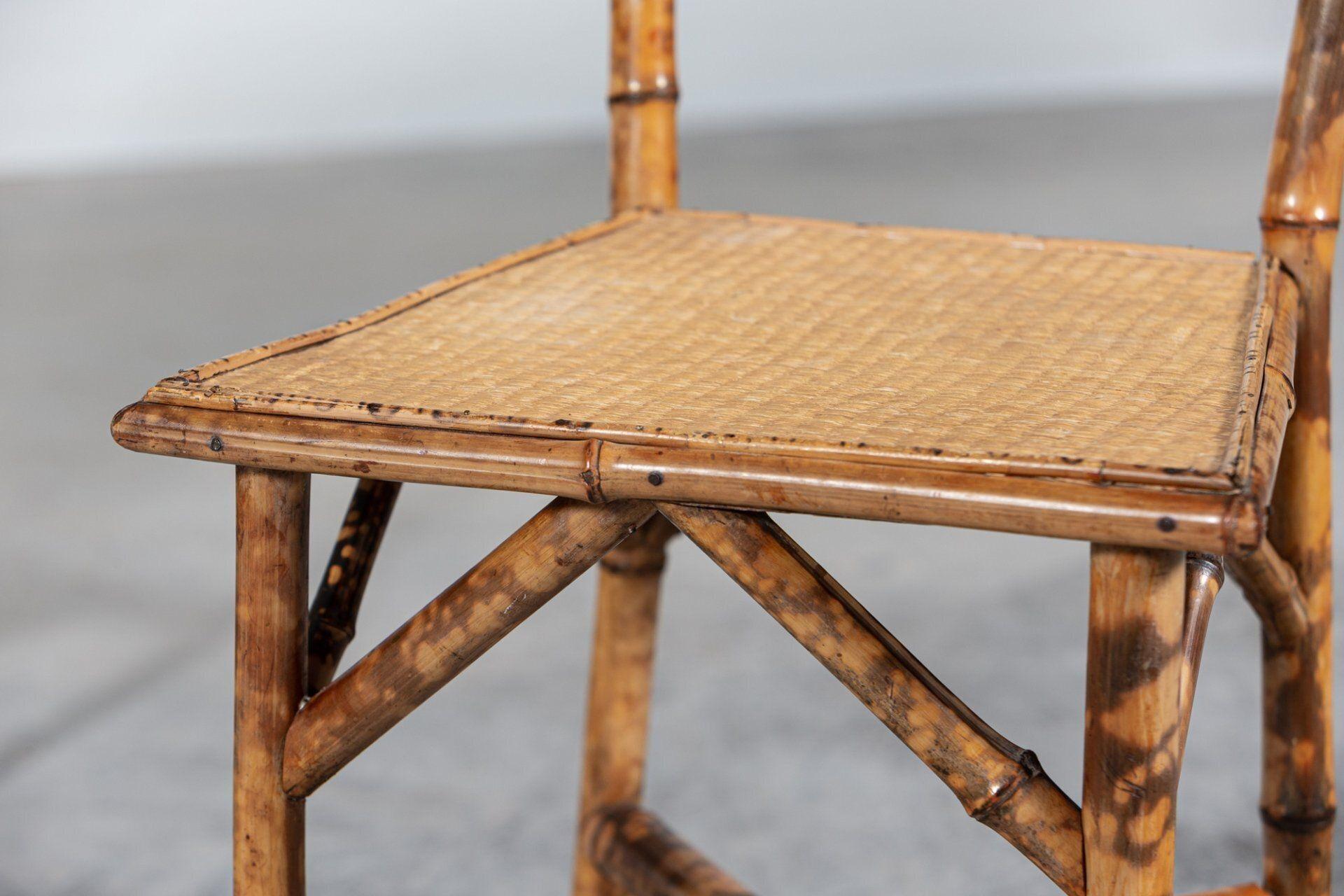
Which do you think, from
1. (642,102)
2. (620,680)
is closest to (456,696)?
(620,680)

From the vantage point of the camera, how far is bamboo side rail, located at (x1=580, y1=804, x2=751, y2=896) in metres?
0.90

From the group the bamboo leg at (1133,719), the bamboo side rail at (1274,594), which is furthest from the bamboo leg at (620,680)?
the bamboo leg at (1133,719)

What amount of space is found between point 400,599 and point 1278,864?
96cm

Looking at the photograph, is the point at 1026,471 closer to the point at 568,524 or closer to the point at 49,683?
the point at 568,524

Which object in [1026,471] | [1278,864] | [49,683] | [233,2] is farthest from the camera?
[233,2]

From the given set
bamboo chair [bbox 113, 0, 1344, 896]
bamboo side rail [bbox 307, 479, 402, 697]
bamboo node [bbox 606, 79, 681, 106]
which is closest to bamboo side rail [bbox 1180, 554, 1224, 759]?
bamboo chair [bbox 113, 0, 1344, 896]

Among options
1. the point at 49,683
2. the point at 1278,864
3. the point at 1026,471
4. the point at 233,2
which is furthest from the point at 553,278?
the point at 233,2

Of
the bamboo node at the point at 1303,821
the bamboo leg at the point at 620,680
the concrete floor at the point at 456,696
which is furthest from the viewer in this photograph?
the concrete floor at the point at 456,696

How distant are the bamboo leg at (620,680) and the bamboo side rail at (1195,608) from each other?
399mm

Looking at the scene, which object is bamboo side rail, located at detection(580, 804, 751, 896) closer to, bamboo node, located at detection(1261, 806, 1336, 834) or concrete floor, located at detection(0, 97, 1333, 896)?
concrete floor, located at detection(0, 97, 1333, 896)

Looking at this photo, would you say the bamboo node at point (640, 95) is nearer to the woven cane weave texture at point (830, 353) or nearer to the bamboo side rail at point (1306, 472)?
the woven cane weave texture at point (830, 353)

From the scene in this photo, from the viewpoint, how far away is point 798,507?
490 mm

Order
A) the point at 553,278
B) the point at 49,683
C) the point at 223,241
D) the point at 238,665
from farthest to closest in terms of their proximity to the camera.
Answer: the point at 223,241 → the point at 49,683 → the point at 553,278 → the point at 238,665

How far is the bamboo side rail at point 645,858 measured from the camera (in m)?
0.90
